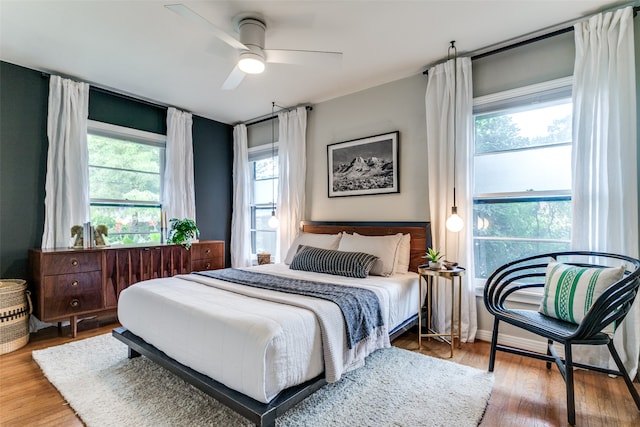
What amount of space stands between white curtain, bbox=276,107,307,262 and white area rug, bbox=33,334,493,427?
227cm

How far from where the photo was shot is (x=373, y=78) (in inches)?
140

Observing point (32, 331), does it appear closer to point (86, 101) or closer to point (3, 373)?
point (3, 373)

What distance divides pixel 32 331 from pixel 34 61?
9.24 feet

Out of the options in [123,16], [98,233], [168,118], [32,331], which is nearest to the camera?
[123,16]

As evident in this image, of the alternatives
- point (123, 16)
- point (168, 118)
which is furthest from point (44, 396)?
point (168, 118)

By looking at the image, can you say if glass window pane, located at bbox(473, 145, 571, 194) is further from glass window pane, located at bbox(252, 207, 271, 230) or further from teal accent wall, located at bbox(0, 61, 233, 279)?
teal accent wall, located at bbox(0, 61, 233, 279)

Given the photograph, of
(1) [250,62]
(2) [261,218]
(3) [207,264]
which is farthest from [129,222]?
(1) [250,62]

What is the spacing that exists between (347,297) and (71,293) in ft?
9.42

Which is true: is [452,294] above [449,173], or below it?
below

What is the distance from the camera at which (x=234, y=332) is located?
1638 millimetres

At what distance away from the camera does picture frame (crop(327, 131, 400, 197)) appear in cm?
356

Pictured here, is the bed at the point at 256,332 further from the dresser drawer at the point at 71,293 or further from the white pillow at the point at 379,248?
the dresser drawer at the point at 71,293

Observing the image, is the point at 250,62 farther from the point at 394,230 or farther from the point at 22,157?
the point at 22,157

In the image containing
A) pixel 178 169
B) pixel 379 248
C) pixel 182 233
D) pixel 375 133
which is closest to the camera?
pixel 379 248
